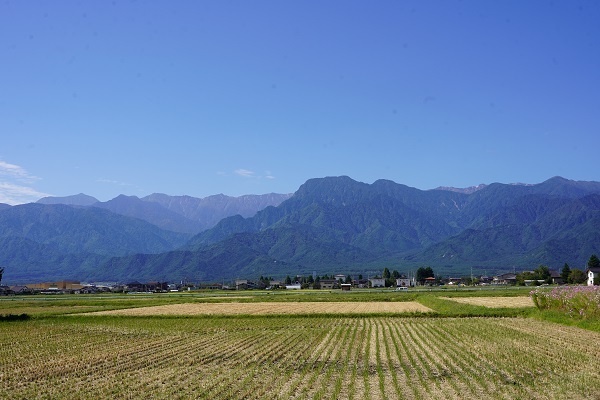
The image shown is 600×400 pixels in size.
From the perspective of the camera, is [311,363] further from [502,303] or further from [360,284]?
[360,284]

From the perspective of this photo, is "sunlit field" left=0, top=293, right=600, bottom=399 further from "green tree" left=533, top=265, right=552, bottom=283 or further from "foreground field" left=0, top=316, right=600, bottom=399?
"green tree" left=533, top=265, right=552, bottom=283

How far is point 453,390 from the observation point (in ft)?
51.0

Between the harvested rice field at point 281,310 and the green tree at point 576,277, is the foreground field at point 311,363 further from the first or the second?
the green tree at point 576,277

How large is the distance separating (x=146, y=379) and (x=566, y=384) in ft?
38.6

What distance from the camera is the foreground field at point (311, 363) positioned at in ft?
52.1

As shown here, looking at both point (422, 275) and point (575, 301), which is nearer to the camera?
point (575, 301)

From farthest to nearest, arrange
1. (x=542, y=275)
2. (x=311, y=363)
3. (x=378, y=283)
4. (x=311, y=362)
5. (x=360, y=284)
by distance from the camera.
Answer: (x=360, y=284) → (x=378, y=283) → (x=542, y=275) → (x=311, y=362) → (x=311, y=363)

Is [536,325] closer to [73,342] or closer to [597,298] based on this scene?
[597,298]

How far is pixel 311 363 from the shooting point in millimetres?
20656

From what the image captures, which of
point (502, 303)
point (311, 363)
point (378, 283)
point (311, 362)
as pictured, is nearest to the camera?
point (311, 363)

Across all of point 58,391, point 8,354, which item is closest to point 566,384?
point 58,391

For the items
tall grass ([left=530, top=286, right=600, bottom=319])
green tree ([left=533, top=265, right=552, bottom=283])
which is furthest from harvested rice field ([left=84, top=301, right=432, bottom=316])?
green tree ([left=533, top=265, right=552, bottom=283])

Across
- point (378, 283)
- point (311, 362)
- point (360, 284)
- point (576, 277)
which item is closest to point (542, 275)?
point (576, 277)

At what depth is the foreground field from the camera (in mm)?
15883
